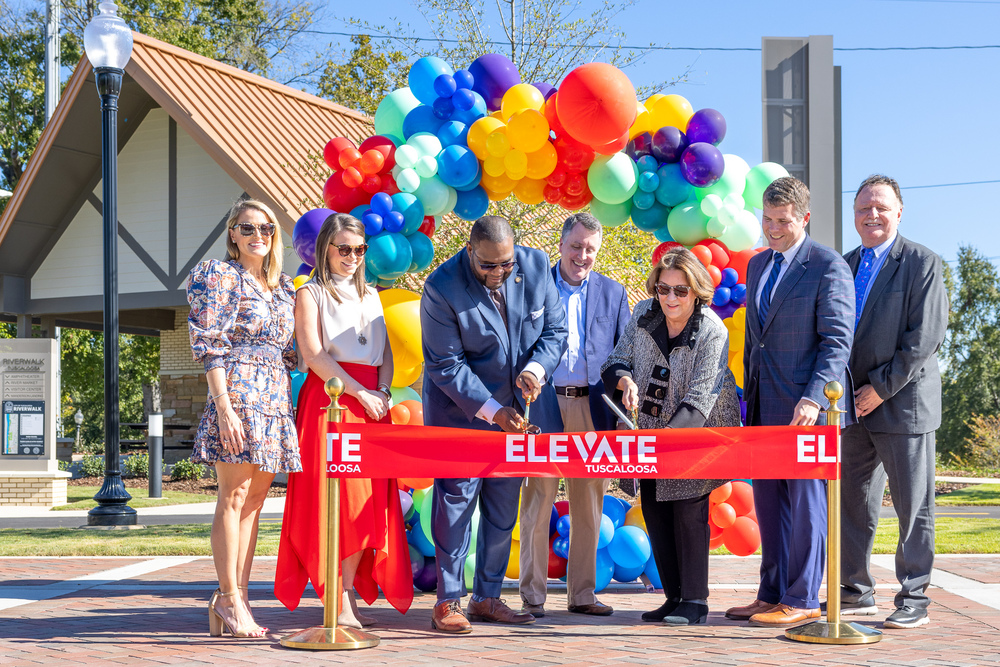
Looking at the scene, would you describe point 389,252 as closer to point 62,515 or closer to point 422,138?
point 422,138

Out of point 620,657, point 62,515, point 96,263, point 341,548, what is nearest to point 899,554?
point 620,657

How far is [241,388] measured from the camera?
4.71 m

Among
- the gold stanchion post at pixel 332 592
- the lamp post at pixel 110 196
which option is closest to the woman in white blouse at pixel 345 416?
the gold stanchion post at pixel 332 592

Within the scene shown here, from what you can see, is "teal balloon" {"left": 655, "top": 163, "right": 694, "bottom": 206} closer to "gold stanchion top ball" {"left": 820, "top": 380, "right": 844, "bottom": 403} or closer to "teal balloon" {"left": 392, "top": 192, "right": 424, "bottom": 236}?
"teal balloon" {"left": 392, "top": 192, "right": 424, "bottom": 236}

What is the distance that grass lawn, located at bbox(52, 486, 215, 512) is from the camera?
45.4ft

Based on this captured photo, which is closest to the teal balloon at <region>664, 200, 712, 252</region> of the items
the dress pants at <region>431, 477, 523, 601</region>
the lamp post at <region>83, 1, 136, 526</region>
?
the dress pants at <region>431, 477, 523, 601</region>

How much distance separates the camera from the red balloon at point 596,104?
618cm

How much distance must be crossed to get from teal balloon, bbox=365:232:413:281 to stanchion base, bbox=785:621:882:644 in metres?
3.45

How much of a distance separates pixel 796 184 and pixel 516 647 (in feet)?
8.79

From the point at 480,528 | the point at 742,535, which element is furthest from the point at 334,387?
the point at 742,535

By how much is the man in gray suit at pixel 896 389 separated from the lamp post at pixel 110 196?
8071 millimetres

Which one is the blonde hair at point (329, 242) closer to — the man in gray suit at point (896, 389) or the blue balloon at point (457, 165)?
the blue balloon at point (457, 165)

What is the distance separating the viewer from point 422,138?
6.81 m

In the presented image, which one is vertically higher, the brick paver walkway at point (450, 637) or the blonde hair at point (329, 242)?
the blonde hair at point (329, 242)
